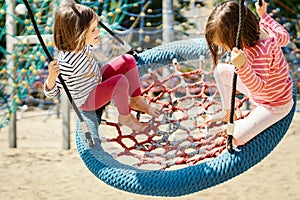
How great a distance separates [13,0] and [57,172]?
132 centimetres

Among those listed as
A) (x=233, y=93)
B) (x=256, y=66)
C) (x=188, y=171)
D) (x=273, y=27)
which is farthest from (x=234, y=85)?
(x=273, y=27)

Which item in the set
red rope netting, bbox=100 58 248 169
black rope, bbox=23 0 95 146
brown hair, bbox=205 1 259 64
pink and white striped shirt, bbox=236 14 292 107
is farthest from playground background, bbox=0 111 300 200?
brown hair, bbox=205 1 259 64

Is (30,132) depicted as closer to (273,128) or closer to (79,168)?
(79,168)

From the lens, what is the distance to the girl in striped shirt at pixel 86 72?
1.61 m

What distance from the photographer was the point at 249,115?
1.54 m

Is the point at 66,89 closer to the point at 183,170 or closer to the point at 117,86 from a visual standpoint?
the point at 117,86

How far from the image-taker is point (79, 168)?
10.7 ft

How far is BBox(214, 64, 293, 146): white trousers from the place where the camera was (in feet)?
4.75

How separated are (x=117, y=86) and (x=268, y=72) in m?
0.49

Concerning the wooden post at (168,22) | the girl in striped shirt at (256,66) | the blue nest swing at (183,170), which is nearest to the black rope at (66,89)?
the blue nest swing at (183,170)

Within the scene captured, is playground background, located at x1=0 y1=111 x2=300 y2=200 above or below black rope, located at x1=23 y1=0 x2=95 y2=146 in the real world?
below

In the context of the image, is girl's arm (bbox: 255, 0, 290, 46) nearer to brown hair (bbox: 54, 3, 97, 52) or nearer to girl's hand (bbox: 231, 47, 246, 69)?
girl's hand (bbox: 231, 47, 246, 69)

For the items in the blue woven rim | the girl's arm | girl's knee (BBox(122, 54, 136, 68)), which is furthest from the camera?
girl's knee (BBox(122, 54, 136, 68))

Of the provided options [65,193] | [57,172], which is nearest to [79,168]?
[57,172]
